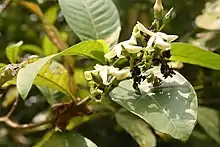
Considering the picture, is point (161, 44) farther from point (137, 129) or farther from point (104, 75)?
point (137, 129)

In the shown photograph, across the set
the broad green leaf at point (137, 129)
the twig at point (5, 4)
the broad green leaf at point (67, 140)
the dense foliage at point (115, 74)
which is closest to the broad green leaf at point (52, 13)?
the dense foliage at point (115, 74)

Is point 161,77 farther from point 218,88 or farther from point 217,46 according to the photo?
point 218,88

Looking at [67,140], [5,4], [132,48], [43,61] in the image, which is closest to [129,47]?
[132,48]

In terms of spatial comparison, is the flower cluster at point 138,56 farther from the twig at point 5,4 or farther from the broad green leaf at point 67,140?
the twig at point 5,4

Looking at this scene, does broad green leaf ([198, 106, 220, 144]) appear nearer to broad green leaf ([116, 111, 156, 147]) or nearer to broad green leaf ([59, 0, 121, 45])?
broad green leaf ([116, 111, 156, 147])

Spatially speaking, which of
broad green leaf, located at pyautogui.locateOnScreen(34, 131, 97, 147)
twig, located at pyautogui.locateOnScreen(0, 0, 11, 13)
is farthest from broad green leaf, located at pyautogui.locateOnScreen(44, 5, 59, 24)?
broad green leaf, located at pyautogui.locateOnScreen(34, 131, 97, 147)
